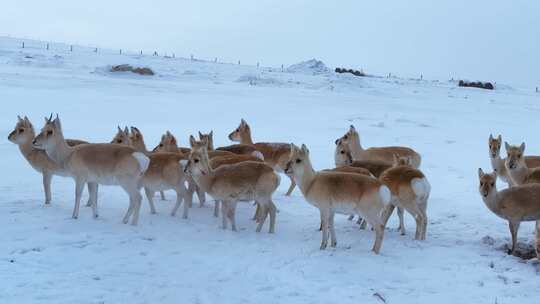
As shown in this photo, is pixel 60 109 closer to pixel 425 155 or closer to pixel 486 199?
pixel 425 155

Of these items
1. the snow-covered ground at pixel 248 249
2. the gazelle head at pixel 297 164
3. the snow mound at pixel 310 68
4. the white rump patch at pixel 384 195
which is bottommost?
the snow-covered ground at pixel 248 249

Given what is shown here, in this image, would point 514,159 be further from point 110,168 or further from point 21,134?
point 21,134

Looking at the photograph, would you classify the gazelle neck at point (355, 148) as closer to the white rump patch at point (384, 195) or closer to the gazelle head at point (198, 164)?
the gazelle head at point (198, 164)

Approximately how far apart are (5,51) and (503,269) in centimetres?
4278

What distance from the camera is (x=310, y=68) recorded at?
53312 millimetres

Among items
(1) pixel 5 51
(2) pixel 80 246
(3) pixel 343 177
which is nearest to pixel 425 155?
(3) pixel 343 177

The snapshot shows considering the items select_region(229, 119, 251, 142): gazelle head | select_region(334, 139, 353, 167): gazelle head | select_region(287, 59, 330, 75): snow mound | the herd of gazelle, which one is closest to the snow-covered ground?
the herd of gazelle

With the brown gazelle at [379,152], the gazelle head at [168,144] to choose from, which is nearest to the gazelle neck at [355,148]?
the brown gazelle at [379,152]

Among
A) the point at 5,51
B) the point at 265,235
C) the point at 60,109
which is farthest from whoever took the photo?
the point at 5,51

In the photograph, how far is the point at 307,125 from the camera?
2425 cm

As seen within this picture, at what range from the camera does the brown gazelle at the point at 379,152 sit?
1387 cm

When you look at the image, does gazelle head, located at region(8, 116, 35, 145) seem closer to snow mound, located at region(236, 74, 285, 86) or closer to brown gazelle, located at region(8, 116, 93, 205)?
brown gazelle, located at region(8, 116, 93, 205)

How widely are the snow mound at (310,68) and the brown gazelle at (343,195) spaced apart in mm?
41218

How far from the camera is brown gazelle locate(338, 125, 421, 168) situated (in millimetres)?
13867
